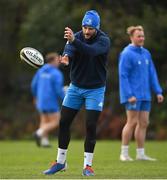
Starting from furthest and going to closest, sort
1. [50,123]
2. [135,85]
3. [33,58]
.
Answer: [50,123] → [135,85] → [33,58]

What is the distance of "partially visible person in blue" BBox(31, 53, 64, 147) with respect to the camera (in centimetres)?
1820

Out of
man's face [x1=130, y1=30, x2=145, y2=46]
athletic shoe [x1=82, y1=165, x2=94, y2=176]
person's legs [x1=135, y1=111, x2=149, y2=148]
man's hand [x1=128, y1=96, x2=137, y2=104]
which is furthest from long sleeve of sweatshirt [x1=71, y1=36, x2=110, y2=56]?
person's legs [x1=135, y1=111, x2=149, y2=148]

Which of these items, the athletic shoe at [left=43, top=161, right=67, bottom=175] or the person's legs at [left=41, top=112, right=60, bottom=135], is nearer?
the athletic shoe at [left=43, top=161, right=67, bottom=175]

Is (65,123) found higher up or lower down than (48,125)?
lower down

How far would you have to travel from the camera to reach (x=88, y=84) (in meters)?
10.2

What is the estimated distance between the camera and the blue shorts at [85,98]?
10.3 metres

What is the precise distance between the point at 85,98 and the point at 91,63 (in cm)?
53

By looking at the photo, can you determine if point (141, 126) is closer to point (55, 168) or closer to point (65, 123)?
point (65, 123)

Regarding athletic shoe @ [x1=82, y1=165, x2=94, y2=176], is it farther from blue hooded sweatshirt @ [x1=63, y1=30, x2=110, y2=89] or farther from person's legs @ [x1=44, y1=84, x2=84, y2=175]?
blue hooded sweatshirt @ [x1=63, y1=30, x2=110, y2=89]

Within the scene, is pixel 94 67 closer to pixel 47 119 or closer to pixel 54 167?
pixel 54 167

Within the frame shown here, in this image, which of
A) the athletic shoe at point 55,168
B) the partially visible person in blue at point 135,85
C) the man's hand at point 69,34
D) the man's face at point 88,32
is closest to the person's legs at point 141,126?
the partially visible person in blue at point 135,85

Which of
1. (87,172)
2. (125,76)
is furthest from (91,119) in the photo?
(125,76)

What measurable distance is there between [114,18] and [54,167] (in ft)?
52.9

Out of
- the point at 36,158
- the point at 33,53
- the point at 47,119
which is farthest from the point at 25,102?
the point at 33,53
